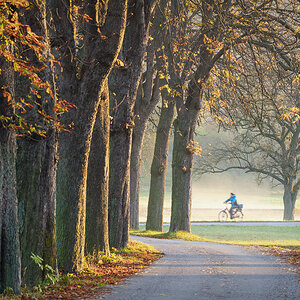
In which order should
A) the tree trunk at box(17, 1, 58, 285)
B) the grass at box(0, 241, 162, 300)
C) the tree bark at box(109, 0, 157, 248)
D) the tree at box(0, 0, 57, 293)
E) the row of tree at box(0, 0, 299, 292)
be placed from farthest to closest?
the tree bark at box(109, 0, 157, 248)
the tree trunk at box(17, 1, 58, 285)
the grass at box(0, 241, 162, 300)
the row of tree at box(0, 0, 299, 292)
the tree at box(0, 0, 57, 293)

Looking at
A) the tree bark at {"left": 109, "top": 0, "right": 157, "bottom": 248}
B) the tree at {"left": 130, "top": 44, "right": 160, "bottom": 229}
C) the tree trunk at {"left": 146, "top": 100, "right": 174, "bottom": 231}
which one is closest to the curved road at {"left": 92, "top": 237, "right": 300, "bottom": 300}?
the tree bark at {"left": 109, "top": 0, "right": 157, "bottom": 248}

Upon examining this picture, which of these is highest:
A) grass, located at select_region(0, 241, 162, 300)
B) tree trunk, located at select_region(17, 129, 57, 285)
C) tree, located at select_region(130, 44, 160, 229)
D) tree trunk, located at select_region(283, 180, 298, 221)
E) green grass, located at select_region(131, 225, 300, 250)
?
tree, located at select_region(130, 44, 160, 229)

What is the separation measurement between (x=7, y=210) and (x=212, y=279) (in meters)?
4.35

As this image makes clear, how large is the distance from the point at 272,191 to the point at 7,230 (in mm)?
123366

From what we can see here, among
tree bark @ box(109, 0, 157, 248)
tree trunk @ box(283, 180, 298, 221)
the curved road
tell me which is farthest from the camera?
tree trunk @ box(283, 180, 298, 221)

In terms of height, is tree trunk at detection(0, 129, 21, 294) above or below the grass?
above

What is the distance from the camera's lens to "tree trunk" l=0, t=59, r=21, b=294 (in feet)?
23.7

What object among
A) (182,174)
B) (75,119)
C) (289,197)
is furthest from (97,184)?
(289,197)

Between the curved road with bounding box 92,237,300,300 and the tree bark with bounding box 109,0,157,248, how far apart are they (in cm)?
161

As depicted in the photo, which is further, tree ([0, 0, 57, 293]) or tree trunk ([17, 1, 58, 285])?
tree trunk ([17, 1, 58, 285])

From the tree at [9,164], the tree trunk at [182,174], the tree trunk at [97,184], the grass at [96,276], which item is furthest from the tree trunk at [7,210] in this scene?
the tree trunk at [182,174]

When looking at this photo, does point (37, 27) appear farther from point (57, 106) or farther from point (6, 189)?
point (6, 189)

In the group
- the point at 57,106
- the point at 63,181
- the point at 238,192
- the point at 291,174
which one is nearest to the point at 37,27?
the point at 57,106

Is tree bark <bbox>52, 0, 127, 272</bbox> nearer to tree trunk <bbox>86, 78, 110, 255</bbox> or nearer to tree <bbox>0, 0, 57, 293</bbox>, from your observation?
tree trunk <bbox>86, 78, 110, 255</bbox>
